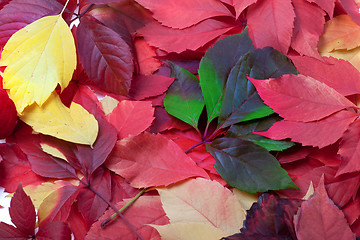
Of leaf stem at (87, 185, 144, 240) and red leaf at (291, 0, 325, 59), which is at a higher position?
red leaf at (291, 0, 325, 59)

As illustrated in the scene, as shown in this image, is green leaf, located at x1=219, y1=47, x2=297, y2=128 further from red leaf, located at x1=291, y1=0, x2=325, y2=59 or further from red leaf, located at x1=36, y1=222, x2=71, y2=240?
red leaf, located at x1=36, y1=222, x2=71, y2=240

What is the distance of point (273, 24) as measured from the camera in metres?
0.39

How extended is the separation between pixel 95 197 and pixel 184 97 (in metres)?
0.13

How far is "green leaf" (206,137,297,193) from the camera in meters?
0.34

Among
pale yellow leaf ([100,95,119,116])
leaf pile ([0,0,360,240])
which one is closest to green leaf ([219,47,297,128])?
leaf pile ([0,0,360,240])

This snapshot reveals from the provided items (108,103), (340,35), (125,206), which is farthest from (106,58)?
(340,35)

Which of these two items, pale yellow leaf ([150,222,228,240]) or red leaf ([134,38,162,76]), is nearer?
Answer: pale yellow leaf ([150,222,228,240])

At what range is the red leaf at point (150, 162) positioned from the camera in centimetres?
Answer: 36

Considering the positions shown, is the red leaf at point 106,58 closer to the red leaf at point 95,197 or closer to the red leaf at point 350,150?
the red leaf at point 95,197

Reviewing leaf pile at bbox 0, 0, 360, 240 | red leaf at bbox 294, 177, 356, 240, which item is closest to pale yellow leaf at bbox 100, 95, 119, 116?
leaf pile at bbox 0, 0, 360, 240

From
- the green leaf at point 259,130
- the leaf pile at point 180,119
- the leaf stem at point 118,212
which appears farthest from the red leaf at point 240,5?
the leaf stem at point 118,212

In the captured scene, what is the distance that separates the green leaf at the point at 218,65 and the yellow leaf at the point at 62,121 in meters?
0.11

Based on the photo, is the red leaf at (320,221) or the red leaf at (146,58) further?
the red leaf at (146,58)

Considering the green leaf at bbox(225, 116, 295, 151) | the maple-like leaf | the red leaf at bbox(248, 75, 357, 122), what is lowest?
the maple-like leaf
